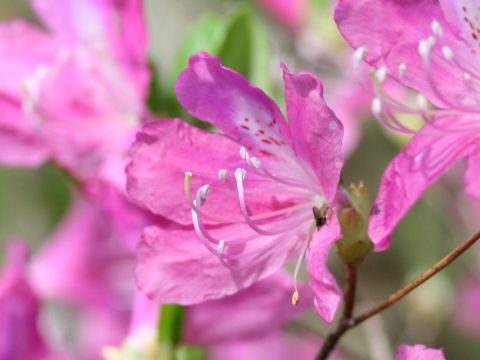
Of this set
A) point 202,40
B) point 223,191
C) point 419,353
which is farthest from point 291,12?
point 419,353

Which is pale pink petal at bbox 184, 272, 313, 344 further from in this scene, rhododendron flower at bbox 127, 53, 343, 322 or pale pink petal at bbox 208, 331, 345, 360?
pale pink petal at bbox 208, 331, 345, 360

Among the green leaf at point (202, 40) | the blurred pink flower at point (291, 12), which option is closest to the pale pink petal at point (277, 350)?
the blurred pink flower at point (291, 12)

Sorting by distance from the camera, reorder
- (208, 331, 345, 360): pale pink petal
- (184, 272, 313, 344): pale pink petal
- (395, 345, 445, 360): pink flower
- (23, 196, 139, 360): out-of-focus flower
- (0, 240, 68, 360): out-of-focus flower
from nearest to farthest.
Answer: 1. (395, 345, 445, 360): pink flower
2. (184, 272, 313, 344): pale pink petal
3. (0, 240, 68, 360): out-of-focus flower
4. (23, 196, 139, 360): out-of-focus flower
5. (208, 331, 345, 360): pale pink petal

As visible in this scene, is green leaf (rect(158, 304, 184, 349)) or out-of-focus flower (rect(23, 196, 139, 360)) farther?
out-of-focus flower (rect(23, 196, 139, 360))

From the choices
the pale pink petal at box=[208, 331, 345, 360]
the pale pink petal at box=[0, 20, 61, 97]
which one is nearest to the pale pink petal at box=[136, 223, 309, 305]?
the pale pink petal at box=[0, 20, 61, 97]

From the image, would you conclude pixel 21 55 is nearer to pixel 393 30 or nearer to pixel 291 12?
pixel 393 30

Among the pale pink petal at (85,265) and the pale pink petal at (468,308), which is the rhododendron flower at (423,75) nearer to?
the pale pink petal at (85,265)

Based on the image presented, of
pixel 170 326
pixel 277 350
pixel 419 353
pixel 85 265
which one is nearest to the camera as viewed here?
pixel 419 353
